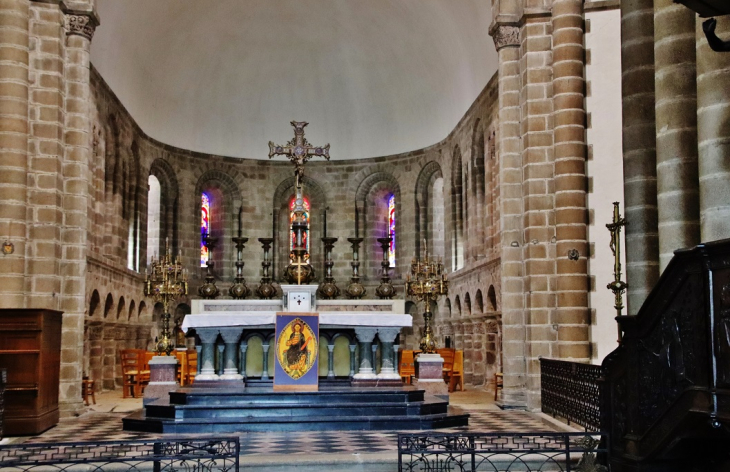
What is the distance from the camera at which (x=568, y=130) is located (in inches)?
631

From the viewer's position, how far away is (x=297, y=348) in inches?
569

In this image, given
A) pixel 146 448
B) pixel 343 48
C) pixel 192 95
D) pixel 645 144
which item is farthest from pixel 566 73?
pixel 192 95

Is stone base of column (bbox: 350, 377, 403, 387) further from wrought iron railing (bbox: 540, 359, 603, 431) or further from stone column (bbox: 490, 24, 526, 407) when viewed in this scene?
stone column (bbox: 490, 24, 526, 407)

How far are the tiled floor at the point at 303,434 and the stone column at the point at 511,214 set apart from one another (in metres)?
0.90

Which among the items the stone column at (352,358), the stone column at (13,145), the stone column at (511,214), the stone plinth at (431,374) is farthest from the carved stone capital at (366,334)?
the stone column at (13,145)

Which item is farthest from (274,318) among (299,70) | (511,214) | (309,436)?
→ (299,70)

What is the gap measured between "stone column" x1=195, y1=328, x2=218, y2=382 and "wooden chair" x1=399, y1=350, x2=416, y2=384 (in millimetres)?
5305

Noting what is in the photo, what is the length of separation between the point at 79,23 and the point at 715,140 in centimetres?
1193

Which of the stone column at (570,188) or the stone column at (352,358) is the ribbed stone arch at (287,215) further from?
the stone column at (570,188)

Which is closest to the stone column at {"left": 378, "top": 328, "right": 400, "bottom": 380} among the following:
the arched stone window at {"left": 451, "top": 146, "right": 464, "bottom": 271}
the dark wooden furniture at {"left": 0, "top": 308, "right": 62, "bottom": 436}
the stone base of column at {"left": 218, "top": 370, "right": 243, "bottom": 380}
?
the stone base of column at {"left": 218, "top": 370, "right": 243, "bottom": 380}

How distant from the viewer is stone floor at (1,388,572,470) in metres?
10.5

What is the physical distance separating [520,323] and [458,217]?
1073cm

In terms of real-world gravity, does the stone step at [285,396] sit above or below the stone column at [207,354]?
below

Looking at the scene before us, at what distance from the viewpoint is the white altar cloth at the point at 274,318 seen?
1446cm
